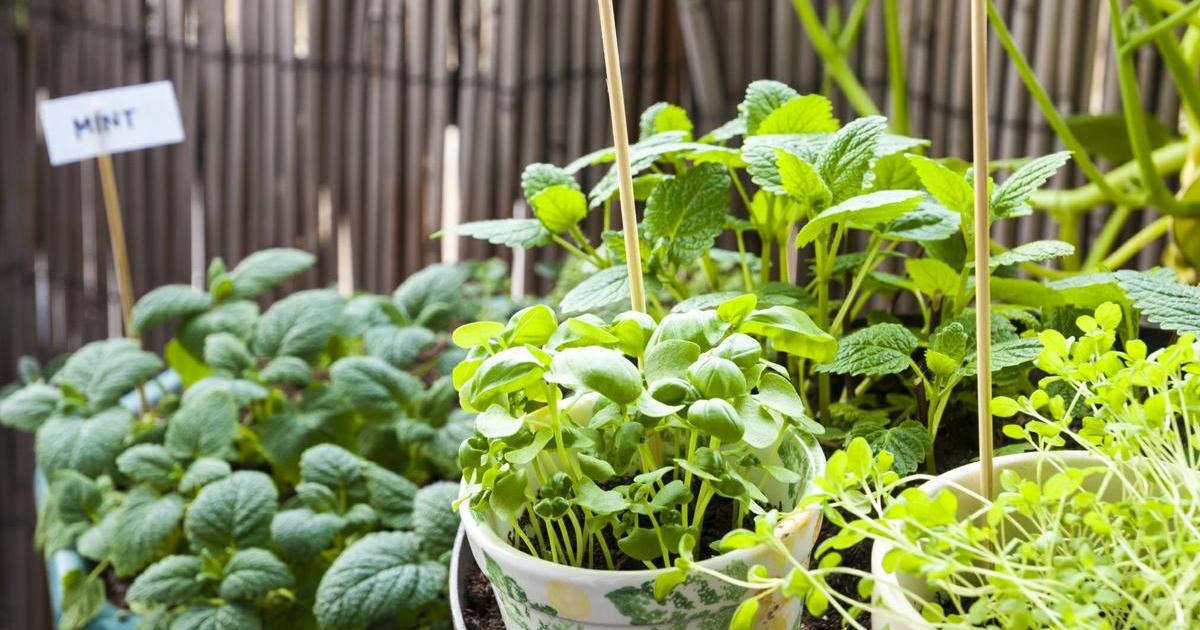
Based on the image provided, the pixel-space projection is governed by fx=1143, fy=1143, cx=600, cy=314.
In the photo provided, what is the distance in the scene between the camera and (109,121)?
3.92 ft

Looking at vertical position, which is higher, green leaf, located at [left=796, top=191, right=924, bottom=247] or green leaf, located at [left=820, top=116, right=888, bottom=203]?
green leaf, located at [left=820, top=116, right=888, bottom=203]

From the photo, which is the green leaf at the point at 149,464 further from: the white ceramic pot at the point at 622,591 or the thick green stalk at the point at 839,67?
the thick green stalk at the point at 839,67

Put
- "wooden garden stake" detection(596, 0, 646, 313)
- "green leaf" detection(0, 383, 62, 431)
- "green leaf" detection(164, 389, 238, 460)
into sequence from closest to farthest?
"wooden garden stake" detection(596, 0, 646, 313) < "green leaf" detection(164, 389, 238, 460) < "green leaf" detection(0, 383, 62, 431)

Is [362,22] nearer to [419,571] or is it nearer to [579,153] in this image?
[579,153]

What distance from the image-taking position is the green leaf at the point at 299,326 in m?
1.11

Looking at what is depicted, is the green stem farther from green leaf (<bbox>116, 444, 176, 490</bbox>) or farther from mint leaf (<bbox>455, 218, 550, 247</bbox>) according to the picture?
green leaf (<bbox>116, 444, 176, 490</bbox>)

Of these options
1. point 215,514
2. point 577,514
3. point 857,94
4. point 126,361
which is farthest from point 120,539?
point 857,94

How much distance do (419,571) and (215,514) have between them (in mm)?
197

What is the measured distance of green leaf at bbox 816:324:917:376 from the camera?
0.64 metres

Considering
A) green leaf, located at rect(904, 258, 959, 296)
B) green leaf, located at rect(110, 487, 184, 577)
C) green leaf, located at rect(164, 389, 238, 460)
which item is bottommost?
green leaf, located at rect(110, 487, 184, 577)

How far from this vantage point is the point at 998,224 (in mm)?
1347

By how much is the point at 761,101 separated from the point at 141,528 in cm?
61

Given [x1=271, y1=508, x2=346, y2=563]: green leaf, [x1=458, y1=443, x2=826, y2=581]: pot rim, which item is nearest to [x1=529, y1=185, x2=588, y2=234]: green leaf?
[x1=458, y1=443, x2=826, y2=581]: pot rim

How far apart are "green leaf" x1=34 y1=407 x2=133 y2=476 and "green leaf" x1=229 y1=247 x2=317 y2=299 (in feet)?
0.62
